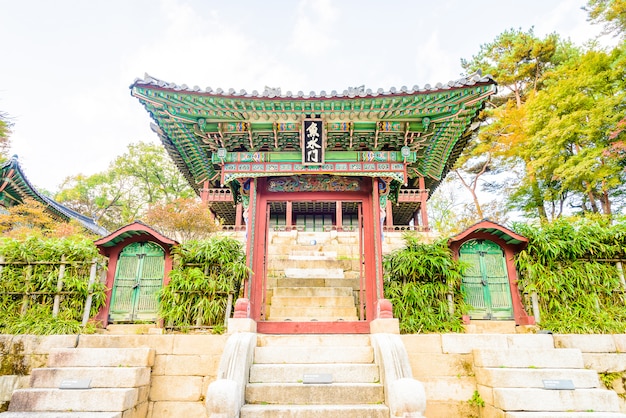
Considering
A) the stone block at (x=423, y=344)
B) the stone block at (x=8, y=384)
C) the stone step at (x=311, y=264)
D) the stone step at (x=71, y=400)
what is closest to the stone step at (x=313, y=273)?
the stone step at (x=311, y=264)

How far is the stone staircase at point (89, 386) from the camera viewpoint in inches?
160

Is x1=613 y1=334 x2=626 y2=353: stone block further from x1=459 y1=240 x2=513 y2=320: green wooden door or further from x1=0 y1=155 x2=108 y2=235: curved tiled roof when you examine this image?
x1=0 y1=155 x2=108 y2=235: curved tiled roof

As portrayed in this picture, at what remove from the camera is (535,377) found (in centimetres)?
430

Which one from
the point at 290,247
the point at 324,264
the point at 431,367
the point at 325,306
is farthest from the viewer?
the point at 290,247

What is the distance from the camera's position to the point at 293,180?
6961mm

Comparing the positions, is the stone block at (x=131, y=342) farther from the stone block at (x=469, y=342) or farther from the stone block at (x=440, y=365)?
the stone block at (x=469, y=342)

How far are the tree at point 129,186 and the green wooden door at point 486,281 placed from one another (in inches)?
978

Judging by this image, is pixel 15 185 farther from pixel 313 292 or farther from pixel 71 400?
pixel 71 400

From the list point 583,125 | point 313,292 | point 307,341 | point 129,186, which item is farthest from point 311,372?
point 129,186

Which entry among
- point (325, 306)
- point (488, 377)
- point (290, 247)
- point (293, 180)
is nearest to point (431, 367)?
point (488, 377)

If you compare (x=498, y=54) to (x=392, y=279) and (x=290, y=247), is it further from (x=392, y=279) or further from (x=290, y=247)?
(x=392, y=279)

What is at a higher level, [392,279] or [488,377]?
[392,279]

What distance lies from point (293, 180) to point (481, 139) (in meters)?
17.5

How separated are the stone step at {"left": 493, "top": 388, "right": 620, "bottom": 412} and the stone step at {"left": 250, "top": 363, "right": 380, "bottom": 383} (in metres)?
1.56
